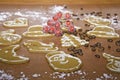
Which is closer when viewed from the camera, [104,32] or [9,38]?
[9,38]

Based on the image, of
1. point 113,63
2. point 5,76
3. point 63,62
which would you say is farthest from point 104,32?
point 5,76

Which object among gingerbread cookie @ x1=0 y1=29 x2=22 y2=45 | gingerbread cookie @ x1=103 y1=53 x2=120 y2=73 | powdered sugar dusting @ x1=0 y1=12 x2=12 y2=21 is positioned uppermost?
powdered sugar dusting @ x1=0 y1=12 x2=12 y2=21

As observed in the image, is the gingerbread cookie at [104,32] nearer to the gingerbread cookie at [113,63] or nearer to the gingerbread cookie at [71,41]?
the gingerbread cookie at [71,41]

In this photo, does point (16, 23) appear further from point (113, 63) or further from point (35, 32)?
point (113, 63)

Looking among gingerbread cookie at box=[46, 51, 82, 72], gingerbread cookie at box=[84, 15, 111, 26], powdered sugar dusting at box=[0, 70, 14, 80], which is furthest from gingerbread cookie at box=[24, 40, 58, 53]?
gingerbread cookie at box=[84, 15, 111, 26]

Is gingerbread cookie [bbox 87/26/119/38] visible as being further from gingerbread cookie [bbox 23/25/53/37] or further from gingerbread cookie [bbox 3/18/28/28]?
gingerbread cookie [bbox 3/18/28/28]

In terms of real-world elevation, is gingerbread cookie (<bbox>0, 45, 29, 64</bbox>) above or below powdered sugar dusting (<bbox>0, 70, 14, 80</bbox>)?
above

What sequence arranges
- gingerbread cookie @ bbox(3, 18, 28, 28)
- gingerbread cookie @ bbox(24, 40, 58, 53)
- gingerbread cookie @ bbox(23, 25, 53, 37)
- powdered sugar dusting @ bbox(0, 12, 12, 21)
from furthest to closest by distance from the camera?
powdered sugar dusting @ bbox(0, 12, 12, 21), gingerbread cookie @ bbox(3, 18, 28, 28), gingerbread cookie @ bbox(23, 25, 53, 37), gingerbread cookie @ bbox(24, 40, 58, 53)
